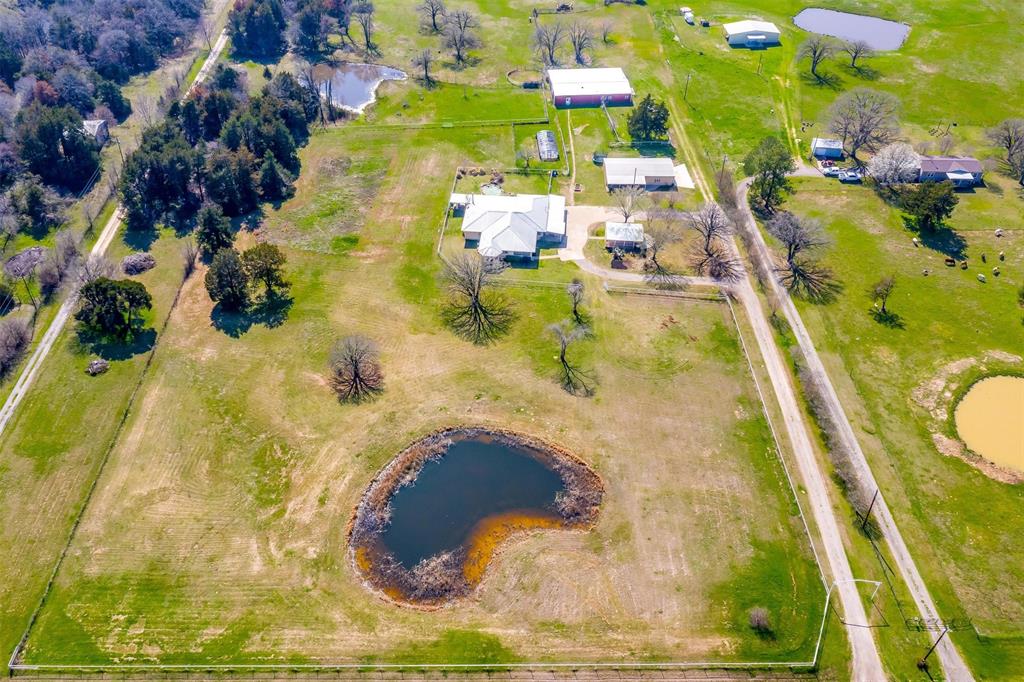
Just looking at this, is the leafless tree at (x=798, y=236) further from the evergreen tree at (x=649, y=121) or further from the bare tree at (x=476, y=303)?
the bare tree at (x=476, y=303)

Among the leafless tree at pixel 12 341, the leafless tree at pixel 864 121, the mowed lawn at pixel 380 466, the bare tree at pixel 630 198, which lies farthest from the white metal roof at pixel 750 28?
the leafless tree at pixel 12 341

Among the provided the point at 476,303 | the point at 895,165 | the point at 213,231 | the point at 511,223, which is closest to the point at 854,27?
the point at 895,165

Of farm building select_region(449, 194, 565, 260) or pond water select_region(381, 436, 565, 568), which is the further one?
farm building select_region(449, 194, 565, 260)

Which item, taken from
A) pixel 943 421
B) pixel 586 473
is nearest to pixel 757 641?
pixel 586 473

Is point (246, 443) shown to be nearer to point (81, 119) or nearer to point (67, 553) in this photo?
point (67, 553)

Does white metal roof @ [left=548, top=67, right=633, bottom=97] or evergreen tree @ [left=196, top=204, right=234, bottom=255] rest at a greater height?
white metal roof @ [left=548, top=67, right=633, bottom=97]

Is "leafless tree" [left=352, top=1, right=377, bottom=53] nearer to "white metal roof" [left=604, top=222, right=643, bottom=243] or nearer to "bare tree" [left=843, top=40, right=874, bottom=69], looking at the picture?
"white metal roof" [left=604, top=222, right=643, bottom=243]

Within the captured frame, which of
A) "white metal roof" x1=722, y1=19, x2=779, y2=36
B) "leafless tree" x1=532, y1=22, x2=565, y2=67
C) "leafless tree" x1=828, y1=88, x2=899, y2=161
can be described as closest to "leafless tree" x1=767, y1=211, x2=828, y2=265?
"leafless tree" x1=828, y1=88, x2=899, y2=161
